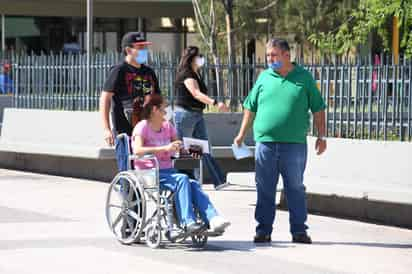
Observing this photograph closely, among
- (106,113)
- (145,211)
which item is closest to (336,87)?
(106,113)

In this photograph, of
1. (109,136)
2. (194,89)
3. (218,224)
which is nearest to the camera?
(218,224)

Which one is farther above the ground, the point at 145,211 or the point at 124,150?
Answer: the point at 124,150

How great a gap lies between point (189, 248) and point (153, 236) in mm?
337

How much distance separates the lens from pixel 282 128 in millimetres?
10781

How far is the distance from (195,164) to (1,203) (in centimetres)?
419

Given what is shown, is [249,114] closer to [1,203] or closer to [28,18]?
[1,203]

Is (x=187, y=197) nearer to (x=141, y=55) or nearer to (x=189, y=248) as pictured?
(x=189, y=248)

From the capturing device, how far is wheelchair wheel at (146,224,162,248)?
1041 centimetres

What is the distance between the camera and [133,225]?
10.9 metres

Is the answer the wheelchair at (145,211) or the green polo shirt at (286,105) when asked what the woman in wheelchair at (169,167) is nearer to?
the wheelchair at (145,211)

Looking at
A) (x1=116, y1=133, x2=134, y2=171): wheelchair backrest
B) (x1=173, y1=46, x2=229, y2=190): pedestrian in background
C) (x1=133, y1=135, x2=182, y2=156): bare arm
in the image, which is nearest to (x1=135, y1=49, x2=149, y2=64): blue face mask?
(x1=116, y1=133, x2=134, y2=171): wheelchair backrest

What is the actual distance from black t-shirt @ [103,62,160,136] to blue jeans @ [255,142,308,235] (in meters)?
1.26

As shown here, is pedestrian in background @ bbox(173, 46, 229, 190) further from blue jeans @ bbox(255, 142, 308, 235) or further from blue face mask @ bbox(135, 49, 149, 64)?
blue jeans @ bbox(255, 142, 308, 235)

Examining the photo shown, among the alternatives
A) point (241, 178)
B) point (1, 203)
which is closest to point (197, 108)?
point (241, 178)
